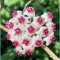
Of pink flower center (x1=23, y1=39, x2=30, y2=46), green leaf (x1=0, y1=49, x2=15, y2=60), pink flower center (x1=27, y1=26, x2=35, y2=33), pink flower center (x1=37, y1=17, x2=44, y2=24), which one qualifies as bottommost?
green leaf (x1=0, y1=49, x2=15, y2=60)

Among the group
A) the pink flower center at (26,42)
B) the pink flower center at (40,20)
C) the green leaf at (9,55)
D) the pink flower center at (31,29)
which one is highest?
the pink flower center at (40,20)

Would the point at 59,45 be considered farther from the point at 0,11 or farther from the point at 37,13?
the point at 0,11

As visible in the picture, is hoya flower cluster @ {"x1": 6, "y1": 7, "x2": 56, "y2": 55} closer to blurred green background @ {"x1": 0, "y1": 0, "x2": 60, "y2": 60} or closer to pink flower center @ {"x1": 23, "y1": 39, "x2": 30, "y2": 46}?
pink flower center @ {"x1": 23, "y1": 39, "x2": 30, "y2": 46}

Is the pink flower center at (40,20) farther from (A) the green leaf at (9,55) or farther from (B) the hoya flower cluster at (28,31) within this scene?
(A) the green leaf at (9,55)

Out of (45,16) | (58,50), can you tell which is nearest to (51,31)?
(45,16)

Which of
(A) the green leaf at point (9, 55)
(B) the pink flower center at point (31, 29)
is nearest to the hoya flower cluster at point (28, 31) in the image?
(B) the pink flower center at point (31, 29)

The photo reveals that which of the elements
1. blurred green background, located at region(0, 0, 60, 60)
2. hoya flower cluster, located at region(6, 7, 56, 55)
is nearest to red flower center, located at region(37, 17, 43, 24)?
hoya flower cluster, located at region(6, 7, 56, 55)

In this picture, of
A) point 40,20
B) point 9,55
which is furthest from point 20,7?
point 40,20
